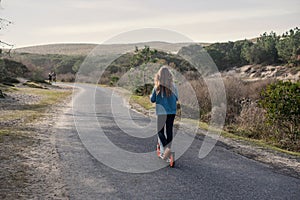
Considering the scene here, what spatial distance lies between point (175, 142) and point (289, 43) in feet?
143

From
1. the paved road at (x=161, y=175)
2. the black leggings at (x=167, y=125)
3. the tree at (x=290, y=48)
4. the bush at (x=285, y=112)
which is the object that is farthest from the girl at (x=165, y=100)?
the tree at (x=290, y=48)

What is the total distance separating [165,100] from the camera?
7.06m

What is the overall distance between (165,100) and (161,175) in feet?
5.26

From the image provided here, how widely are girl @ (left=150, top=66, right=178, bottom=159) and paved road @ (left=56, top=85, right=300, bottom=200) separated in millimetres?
587

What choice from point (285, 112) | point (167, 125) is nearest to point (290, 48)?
point (285, 112)

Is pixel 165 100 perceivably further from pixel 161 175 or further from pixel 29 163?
pixel 29 163

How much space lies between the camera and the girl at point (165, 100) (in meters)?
6.99

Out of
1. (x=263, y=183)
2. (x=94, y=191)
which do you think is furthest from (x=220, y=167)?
(x=94, y=191)

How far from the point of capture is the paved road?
5301 mm

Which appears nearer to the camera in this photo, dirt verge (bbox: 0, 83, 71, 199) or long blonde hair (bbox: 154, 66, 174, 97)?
dirt verge (bbox: 0, 83, 71, 199)

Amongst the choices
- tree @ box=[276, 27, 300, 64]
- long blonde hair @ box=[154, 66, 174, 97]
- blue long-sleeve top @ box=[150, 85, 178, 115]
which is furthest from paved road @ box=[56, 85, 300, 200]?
tree @ box=[276, 27, 300, 64]

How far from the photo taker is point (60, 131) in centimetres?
1112

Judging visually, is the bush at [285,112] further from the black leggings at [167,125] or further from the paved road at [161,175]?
the black leggings at [167,125]

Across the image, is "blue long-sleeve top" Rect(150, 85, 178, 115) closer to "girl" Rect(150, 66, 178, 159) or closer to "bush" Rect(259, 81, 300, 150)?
"girl" Rect(150, 66, 178, 159)
